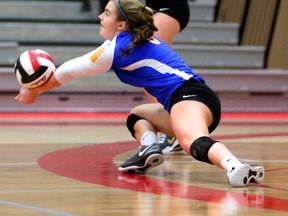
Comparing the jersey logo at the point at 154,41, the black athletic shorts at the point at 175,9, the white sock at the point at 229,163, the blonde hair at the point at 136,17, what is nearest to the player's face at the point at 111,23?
the blonde hair at the point at 136,17

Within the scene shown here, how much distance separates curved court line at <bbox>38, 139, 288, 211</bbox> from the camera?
306 cm

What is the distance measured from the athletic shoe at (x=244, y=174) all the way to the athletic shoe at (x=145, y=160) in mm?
460

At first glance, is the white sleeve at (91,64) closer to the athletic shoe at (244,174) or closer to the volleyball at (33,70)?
the volleyball at (33,70)

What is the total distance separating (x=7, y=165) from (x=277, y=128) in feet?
9.92

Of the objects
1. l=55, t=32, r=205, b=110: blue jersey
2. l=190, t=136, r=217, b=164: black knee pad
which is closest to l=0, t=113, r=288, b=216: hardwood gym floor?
l=190, t=136, r=217, b=164: black knee pad

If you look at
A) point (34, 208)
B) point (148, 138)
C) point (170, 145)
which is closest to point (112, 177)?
point (148, 138)

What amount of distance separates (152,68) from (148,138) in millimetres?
367

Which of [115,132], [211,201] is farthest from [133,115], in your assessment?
[115,132]

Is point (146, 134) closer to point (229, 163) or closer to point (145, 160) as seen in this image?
point (145, 160)

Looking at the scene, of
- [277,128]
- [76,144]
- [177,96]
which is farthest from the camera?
[277,128]

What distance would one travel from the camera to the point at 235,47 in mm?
9078

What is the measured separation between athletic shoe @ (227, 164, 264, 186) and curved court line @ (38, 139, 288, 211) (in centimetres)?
10

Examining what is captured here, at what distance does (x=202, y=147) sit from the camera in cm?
347

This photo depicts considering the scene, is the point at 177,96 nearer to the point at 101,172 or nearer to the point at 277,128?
the point at 101,172
